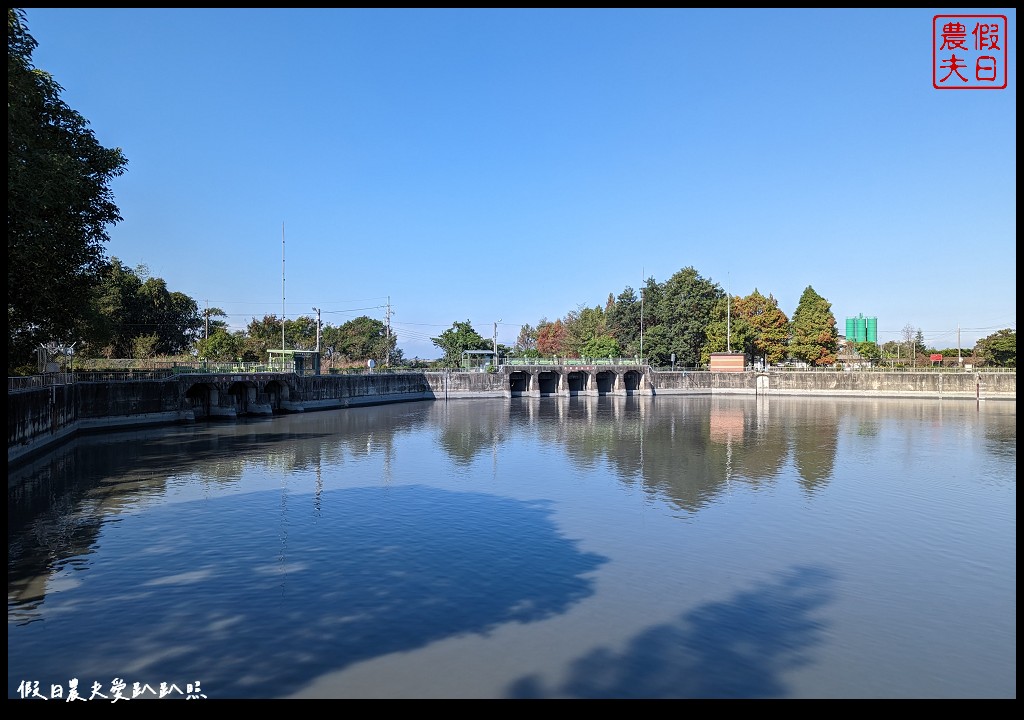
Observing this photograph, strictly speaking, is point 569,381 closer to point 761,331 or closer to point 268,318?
point 761,331

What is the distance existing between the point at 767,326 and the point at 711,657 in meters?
101

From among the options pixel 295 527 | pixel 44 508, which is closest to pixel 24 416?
pixel 44 508

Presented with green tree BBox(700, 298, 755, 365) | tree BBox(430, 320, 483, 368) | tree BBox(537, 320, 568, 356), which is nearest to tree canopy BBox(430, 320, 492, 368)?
tree BBox(430, 320, 483, 368)

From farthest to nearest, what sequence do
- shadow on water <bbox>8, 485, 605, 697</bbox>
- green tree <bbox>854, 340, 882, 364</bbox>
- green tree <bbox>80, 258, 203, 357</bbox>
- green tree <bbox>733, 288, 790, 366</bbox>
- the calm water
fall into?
green tree <bbox>854, 340, 882, 364</bbox> → green tree <bbox>733, 288, 790, 366</bbox> → green tree <bbox>80, 258, 203, 357</bbox> → shadow on water <bbox>8, 485, 605, 697</bbox> → the calm water

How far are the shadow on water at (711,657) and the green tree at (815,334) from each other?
9670cm

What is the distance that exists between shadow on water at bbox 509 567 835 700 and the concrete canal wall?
27057mm

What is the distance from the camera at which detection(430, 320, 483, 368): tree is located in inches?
5059

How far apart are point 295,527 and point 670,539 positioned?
11.1 m

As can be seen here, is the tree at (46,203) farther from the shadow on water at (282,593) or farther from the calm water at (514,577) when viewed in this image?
the shadow on water at (282,593)

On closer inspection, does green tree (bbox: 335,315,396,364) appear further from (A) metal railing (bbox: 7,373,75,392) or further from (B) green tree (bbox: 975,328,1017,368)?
(B) green tree (bbox: 975,328,1017,368)

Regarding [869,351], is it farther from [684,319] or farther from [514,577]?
[514,577]

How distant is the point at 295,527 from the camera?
19109 millimetres

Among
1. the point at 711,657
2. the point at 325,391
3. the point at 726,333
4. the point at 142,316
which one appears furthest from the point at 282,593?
the point at 726,333

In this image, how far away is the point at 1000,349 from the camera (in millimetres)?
98312
